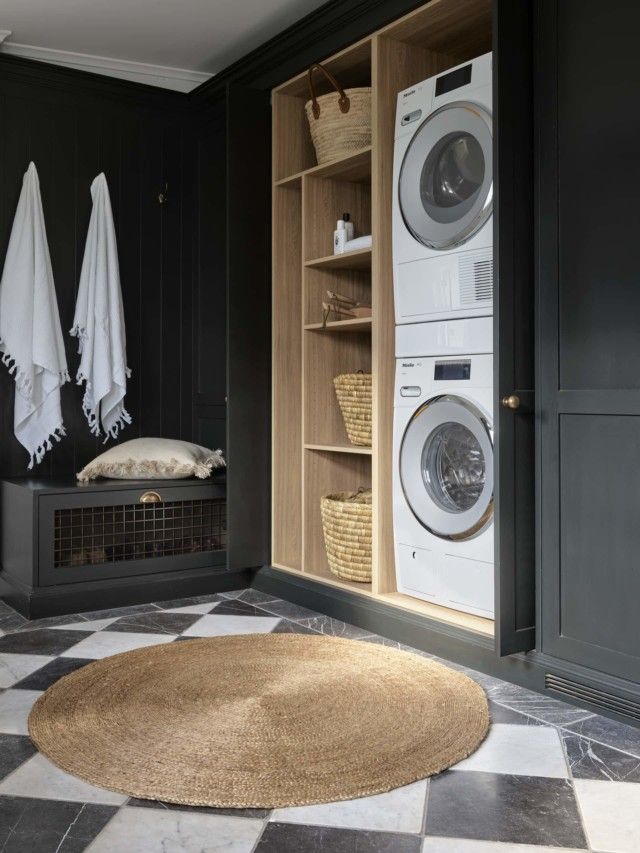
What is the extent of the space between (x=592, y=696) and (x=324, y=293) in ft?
6.06

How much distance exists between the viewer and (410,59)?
290cm

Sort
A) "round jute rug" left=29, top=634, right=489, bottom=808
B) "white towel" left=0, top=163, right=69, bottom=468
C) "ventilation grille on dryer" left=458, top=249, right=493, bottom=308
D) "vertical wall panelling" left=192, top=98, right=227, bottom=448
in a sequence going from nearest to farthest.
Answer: "round jute rug" left=29, top=634, right=489, bottom=808, "ventilation grille on dryer" left=458, top=249, right=493, bottom=308, "white towel" left=0, top=163, right=69, bottom=468, "vertical wall panelling" left=192, top=98, right=227, bottom=448

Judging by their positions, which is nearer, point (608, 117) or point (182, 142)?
point (608, 117)

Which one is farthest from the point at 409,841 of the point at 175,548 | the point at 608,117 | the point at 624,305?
the point at 175,548

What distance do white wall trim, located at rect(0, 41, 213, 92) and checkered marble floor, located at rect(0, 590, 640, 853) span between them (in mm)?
2830

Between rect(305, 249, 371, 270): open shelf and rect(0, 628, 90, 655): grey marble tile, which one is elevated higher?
rect(305, 249, 371, 270): open shelf

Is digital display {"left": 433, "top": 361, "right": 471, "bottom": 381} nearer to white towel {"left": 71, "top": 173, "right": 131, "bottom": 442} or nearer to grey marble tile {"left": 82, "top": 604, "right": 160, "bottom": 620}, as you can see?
grey marble tile {"left": 82, "top": 604, "right": 160, "bottom": 620}

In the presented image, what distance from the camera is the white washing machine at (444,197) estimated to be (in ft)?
8.13

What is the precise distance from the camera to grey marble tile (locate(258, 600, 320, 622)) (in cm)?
311

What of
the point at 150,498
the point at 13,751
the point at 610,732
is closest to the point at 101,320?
the point at 150,498

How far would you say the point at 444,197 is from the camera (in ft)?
8.68

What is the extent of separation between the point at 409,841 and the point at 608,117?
1.74 metres

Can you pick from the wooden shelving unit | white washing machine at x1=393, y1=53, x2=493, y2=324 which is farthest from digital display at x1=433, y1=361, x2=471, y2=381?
the wooden shelving unit

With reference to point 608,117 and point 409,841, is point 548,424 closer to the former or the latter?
point 608,117
